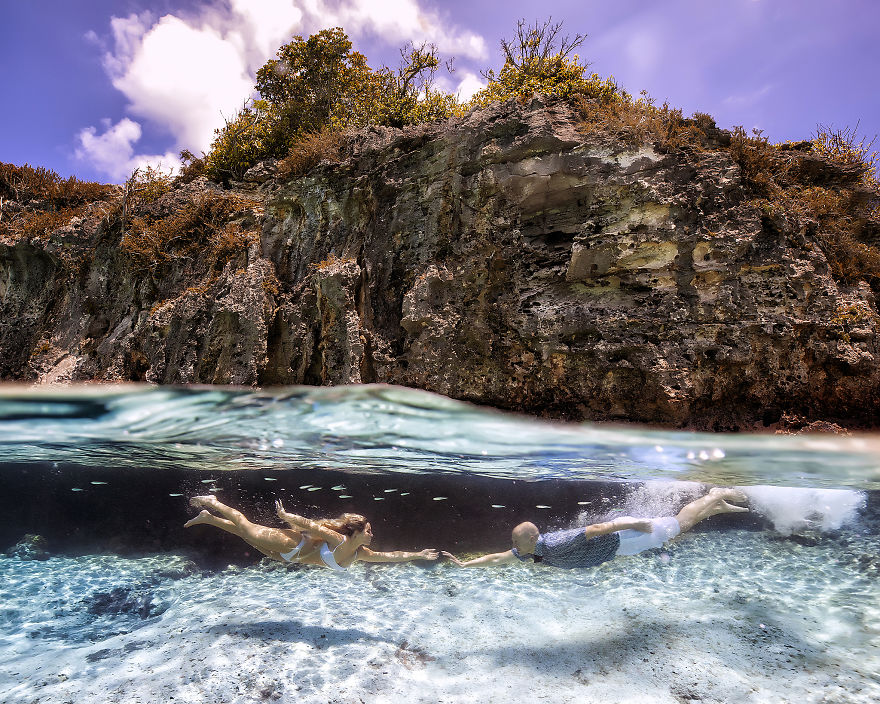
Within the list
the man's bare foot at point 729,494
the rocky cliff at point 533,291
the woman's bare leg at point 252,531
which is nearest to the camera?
the rocky cliff at point 533,291

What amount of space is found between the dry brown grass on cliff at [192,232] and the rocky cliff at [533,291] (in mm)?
419

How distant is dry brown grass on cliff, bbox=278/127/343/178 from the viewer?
880cm

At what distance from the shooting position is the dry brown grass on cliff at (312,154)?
8797 millimetres

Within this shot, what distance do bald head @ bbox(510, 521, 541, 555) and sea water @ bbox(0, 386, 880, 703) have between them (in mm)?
1447

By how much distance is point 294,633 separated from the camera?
736 centimetres

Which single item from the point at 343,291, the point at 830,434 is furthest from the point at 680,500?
the point at 343,291

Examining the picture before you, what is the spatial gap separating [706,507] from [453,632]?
6.81 meters

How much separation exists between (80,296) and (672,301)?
1262cm

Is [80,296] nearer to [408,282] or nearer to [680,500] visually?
[408,282]

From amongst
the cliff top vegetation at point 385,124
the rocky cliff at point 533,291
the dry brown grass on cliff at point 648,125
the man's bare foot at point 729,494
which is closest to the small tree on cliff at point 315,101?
the cliff top vegetation at point 385,124

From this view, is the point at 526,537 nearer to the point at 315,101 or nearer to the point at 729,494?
the point at 729,494

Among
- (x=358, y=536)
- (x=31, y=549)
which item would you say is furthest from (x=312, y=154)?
(x=31, y=549)

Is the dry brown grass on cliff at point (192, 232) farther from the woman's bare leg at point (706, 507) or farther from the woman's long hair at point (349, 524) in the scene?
the woman's bare leg at point (706, 507)

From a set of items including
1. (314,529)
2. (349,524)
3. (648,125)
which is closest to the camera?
(648,125)
